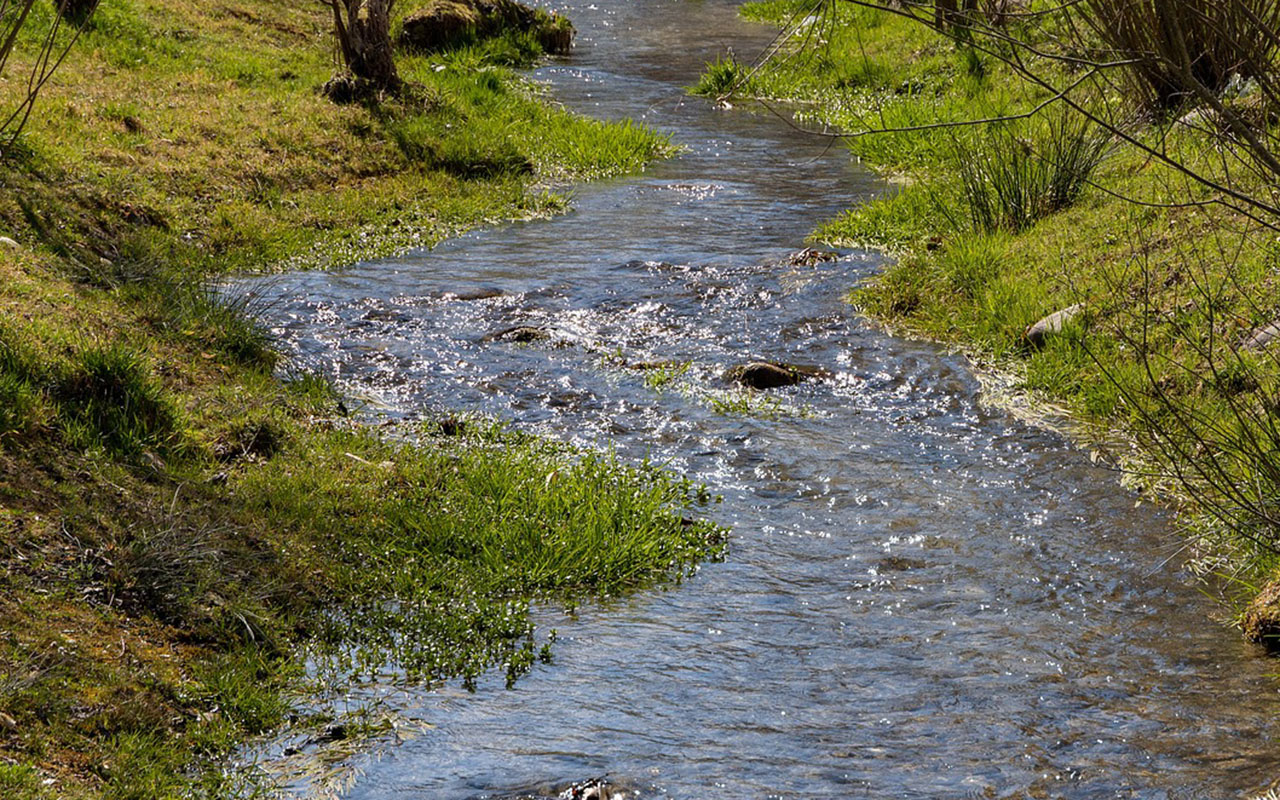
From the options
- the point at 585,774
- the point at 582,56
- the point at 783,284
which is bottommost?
the point at 585,774

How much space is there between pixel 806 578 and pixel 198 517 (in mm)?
2531

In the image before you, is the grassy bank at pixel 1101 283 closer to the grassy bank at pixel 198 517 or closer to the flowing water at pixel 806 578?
the flowing water at pixel 806 578

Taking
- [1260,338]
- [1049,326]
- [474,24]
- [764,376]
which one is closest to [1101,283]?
[1049,326]

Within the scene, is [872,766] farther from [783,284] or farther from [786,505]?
[783,284]

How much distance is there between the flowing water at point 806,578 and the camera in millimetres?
4125

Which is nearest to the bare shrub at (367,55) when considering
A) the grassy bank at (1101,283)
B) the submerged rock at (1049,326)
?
the grassy bank at (1101,283)

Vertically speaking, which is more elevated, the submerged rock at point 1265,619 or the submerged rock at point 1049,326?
the submerged rock at point 1049,326

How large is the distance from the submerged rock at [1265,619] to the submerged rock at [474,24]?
14729 millimetres

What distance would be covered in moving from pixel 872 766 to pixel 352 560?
2.41 m

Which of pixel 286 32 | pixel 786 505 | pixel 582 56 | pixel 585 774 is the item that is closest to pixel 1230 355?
pixel 786 505

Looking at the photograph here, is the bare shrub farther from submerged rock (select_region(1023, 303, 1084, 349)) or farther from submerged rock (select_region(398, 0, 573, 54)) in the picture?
submerged rock (select_region(1023, 303, 1084, 349))

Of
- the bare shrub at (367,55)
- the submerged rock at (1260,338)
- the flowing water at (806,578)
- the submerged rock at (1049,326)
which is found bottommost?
the flowing water at (806,578)

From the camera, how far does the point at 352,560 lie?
17.7 feet

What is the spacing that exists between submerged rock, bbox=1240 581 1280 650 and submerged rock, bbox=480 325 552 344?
15.3ft
